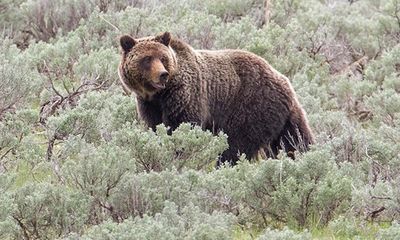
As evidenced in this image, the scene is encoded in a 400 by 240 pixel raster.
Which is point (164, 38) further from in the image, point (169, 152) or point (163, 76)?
point (169, 152)

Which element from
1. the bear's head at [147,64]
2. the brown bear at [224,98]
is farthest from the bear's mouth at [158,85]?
the brown bear at [224,98]

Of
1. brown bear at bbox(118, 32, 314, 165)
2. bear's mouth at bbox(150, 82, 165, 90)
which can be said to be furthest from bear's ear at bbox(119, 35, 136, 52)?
bear's mouth at bbox(150, 82, 165, 90)

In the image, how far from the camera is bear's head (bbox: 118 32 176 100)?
7.78 m

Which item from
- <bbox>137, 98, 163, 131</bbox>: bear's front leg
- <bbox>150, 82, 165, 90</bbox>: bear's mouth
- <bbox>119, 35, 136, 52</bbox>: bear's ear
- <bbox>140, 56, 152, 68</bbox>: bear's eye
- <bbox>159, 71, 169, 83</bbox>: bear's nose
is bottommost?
<bbox>137, 98, 163, 131</bbox>: bear's front leg

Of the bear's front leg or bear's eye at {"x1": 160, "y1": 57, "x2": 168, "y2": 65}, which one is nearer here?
bear's eye at {"x1": 160, "y1": 57, "x2": 168, "y2": 65}

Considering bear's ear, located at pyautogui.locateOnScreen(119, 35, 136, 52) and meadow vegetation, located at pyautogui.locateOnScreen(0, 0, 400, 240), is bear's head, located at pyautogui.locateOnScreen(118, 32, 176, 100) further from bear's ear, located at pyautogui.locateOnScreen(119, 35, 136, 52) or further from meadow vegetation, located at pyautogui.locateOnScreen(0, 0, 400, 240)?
meadow vegetation, located at pyautogui.locateOnScreen(0, 0, 400, 240)

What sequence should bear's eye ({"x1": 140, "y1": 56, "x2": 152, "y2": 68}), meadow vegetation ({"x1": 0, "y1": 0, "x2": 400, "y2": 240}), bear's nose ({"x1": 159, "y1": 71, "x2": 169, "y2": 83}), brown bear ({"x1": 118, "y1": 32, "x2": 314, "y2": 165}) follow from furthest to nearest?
brown bear ({"x1": 118, "y1": 32, "x2": 314, "y2": 165}) < bear's eye ({"x1": 140, "y1": 56, "x2": 152, "y2": 68}) < bear's nose ({"x1": 159, "y1": 71, "x2": 169, "y2": 83}) < meadow vegetation ({"x1": 0, "y1": 0, "x2": 400, "y2": 240})

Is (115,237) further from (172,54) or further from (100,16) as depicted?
(100,16)

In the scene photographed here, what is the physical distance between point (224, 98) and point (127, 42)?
1141mm

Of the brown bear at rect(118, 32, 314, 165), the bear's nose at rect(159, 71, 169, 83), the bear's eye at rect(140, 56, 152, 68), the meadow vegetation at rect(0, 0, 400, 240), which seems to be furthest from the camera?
the brown bear at rect(118, 32, 314, 165)

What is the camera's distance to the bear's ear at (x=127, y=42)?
7968 millimetres

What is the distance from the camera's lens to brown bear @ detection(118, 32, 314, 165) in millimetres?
8023

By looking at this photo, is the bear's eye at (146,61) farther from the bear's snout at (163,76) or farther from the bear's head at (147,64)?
the bear's snout at (163,76)

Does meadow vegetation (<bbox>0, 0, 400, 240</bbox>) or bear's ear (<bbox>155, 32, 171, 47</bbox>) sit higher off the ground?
bear's ear (<bbox>155, 32, 171, 47</bbox>)
